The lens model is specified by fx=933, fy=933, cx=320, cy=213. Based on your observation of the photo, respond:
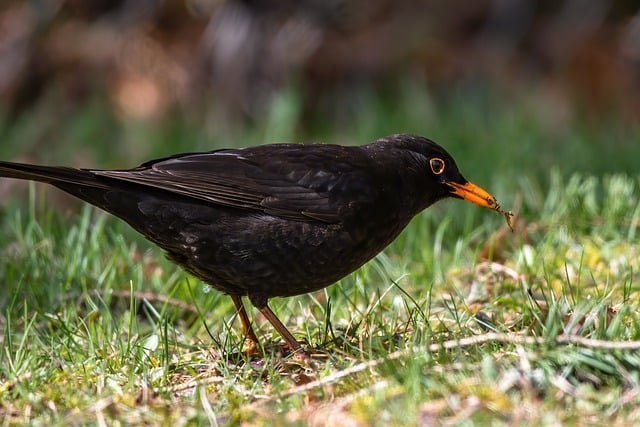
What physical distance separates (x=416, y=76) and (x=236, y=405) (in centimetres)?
726

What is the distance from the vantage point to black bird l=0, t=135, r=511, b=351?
4.24 meters

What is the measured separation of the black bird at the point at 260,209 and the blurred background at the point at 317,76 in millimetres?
2865

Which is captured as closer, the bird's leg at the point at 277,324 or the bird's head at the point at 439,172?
the bird's leg at the point at 277,324

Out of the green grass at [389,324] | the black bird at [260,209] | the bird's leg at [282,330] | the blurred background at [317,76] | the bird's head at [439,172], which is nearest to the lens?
the green grass at [389,324]

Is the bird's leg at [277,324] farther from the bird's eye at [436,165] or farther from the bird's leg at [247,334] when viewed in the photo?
the bird's eye at [436,165]

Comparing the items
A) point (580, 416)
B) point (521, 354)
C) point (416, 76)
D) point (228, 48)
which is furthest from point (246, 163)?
point (416, 76)

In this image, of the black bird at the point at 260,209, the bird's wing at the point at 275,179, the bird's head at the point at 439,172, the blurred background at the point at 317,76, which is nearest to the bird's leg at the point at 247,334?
the black bird at the point at 260,209

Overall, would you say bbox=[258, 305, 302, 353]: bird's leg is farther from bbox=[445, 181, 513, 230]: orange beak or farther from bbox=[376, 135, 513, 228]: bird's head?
bbox=[445, 181, 513, 230]: orange beak

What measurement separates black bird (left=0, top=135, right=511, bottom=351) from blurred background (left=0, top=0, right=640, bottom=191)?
113 inches

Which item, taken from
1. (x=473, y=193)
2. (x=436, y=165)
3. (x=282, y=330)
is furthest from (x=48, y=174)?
(x=473, y=193)

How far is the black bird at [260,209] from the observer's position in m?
4.24

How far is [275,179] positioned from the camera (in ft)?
14.7

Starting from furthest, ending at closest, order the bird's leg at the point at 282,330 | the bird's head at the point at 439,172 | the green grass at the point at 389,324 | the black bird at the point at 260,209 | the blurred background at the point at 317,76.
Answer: the blurred background at the point at 317,76, the bird's head at the point at 439,172, the black bird at the point at 260,209, the bird's leg at the point at 282,330, the green grass at the point at 389,324

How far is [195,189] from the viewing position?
4316 millimetres
